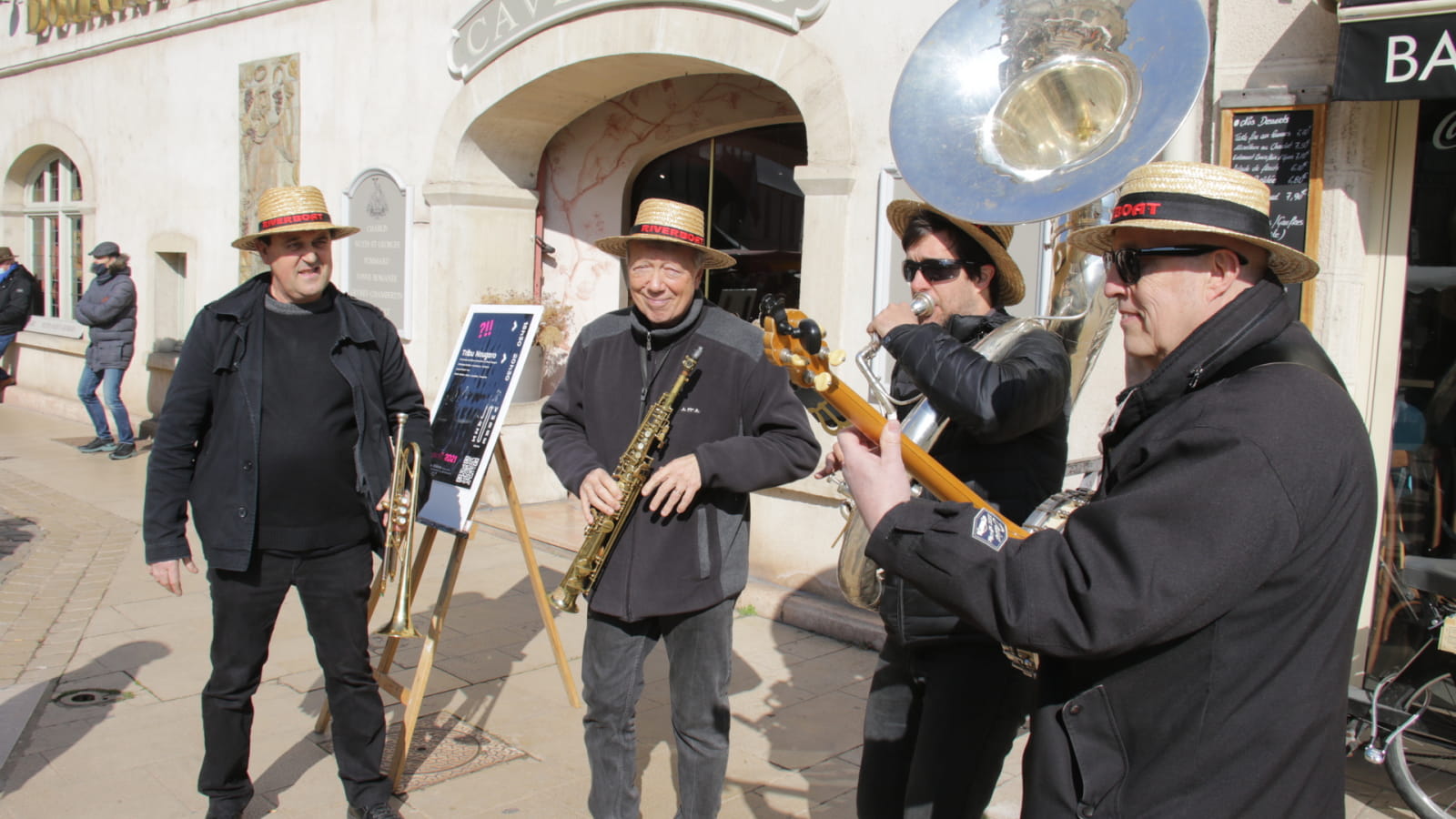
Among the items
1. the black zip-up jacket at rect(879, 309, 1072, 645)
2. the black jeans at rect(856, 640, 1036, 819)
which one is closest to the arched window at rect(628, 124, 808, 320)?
the black zip-up jacket at rect(879, 309, 1072, 645)

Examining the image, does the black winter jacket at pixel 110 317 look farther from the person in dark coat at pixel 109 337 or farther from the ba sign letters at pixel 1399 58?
the ba sign letters at pixel 1399 58

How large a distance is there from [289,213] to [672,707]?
6.11 ft

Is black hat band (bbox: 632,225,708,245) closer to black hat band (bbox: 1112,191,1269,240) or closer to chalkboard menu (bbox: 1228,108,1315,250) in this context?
black hat band (bbox: 1112,191,1269,240)

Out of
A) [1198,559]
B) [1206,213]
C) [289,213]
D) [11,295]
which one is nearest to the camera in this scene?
[1198,559]

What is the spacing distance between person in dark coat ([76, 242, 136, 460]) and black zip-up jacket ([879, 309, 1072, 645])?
9364mm

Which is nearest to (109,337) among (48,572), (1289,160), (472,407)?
(48,572)

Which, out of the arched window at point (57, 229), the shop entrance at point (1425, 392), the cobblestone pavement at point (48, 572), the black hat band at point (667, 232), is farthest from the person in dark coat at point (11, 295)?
the shop entrance at point (1425, 392)

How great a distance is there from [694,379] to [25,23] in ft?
45.0

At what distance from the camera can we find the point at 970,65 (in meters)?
2.81

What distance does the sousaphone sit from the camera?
2268 mm

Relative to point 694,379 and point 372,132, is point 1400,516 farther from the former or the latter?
point 372,132

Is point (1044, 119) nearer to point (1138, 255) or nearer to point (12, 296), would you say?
point (1138, 255)

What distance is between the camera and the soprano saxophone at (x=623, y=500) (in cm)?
290

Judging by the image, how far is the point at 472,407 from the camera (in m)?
4.16
